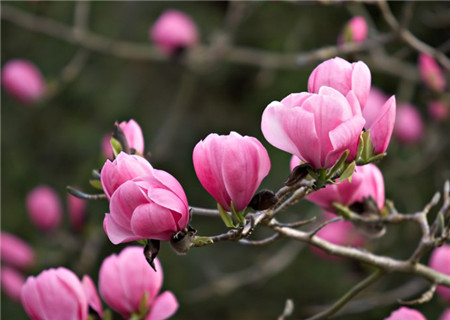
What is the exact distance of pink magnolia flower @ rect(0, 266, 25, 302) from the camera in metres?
1.40

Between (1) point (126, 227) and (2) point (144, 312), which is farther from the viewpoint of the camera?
(2) point (144, 312)

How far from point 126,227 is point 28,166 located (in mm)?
1698

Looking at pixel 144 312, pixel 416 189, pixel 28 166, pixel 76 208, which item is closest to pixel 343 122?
pixel 144 312

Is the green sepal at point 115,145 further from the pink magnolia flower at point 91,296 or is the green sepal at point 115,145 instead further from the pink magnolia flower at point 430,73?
the pink magnolia flower at point 430,73

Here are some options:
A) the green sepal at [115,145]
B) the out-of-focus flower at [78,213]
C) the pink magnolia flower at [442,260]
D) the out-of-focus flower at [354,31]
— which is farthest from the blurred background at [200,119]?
the green sepal at [115,145]

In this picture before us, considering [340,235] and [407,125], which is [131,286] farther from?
[407,125]

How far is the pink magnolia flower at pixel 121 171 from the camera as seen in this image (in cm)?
47

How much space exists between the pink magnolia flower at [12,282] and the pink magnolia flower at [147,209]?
987 mm

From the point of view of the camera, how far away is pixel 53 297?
58 cm

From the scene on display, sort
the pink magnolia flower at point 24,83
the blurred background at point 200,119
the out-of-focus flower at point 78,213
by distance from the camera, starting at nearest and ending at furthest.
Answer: the out-of-focus flower at point 78,213 → the blurred background at point 200,119 → the pink magnolia flower at point 24,83

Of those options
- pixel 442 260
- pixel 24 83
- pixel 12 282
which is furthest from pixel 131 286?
pixel 24 83

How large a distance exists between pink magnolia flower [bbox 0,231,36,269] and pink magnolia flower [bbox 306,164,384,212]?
105cm

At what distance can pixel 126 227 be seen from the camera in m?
0.47

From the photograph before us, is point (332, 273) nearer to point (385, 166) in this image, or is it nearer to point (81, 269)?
point (385, 166)
